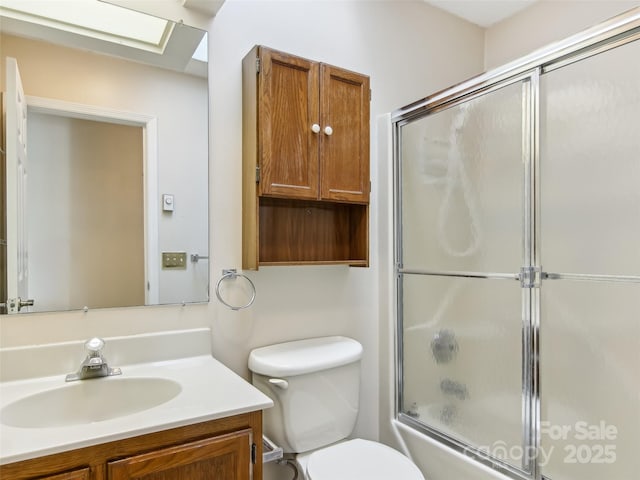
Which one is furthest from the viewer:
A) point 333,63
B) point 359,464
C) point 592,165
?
point 333,63

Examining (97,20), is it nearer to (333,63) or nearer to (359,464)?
(333,63)

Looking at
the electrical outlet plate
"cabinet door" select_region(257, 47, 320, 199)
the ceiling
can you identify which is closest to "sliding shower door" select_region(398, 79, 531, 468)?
"cabinet door" select_region(257, 47, 320, 199)

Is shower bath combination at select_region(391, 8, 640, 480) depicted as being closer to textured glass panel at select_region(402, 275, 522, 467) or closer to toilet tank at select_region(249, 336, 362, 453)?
textured glass panel at select_region(402, 275, 522, 467)

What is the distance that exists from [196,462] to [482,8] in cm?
254

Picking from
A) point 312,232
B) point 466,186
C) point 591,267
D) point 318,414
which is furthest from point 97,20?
point 591,267

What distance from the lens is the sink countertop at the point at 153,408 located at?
2.88 feet

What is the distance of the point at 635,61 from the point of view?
48.8 inches

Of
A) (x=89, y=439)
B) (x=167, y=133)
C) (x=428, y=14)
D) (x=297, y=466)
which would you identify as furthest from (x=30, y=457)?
(x=428, y=14)

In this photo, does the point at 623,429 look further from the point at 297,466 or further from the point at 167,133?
the point at 167,133

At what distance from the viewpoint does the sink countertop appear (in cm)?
88

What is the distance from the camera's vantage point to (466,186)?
1701 mm

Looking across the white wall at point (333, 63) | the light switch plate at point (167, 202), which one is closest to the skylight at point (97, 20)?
the white wall at point (333, 63)

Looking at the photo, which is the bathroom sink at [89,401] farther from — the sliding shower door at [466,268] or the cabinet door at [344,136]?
the sliding shower door at [466,268]

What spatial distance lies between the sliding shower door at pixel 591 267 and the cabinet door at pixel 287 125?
33.1 inches
